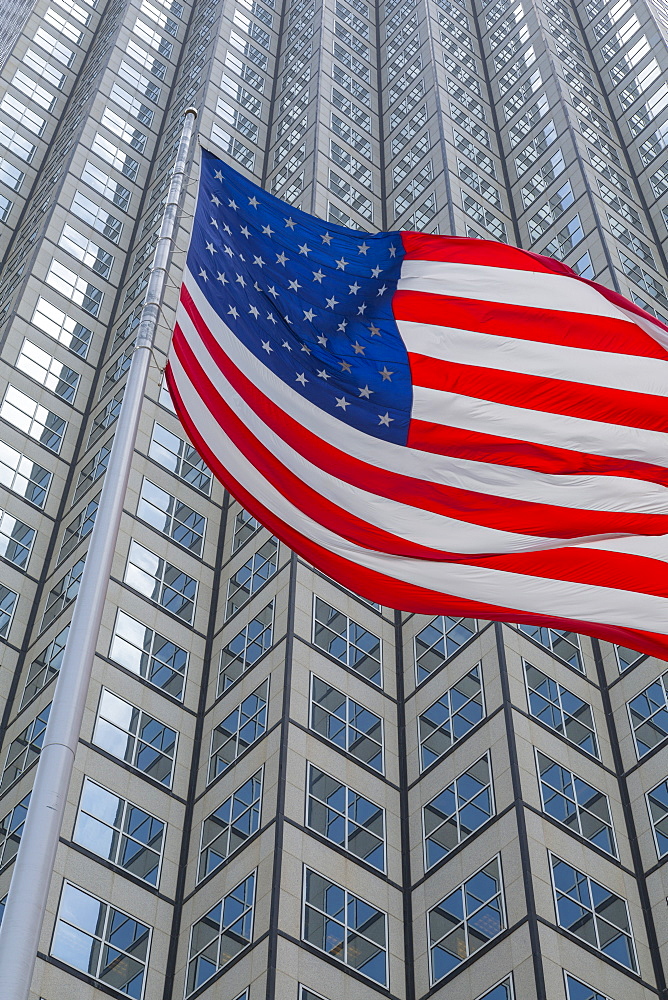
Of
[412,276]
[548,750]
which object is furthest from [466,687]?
[412,276]

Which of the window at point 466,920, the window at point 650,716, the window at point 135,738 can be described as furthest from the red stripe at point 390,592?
the window at point 650,716

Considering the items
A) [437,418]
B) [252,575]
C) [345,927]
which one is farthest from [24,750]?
[437,418]

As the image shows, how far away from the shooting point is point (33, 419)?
168ft

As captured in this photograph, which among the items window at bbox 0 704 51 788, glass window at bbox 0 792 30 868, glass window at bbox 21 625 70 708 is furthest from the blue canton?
glass window at bbox 21 625 70 708

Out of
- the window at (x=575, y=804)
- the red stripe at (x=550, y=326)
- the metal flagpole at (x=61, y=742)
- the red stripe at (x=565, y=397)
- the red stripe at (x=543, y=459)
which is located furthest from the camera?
the window at (x=575, y=804)

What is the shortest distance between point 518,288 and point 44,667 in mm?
27101

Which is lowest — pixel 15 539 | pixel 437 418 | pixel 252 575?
pixel 437 418

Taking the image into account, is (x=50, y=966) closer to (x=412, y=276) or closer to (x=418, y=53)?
(x=412, y=276)

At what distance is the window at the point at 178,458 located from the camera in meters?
48.0

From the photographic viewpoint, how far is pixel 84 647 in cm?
1276

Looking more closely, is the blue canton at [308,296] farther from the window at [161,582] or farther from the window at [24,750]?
the window at [161,582]

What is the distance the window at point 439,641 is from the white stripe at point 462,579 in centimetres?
2411

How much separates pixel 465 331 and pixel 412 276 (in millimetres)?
1382

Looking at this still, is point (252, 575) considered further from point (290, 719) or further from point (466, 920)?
point (466, 920)
